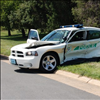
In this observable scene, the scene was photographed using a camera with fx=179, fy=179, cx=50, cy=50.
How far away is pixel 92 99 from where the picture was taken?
14.0 ft

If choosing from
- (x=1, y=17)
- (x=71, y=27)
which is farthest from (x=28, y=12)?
(x=71, y=27)

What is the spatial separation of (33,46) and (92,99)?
137 inches

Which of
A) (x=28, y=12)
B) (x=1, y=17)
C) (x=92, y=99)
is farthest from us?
(x=1, y=17)

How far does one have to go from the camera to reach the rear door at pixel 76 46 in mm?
7331

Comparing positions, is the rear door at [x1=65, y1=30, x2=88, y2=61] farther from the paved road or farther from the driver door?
the paved road

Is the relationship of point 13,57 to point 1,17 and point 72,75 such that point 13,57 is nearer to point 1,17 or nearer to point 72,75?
point 72,75

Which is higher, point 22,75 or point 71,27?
point 71,27

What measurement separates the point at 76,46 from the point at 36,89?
3.12 metres

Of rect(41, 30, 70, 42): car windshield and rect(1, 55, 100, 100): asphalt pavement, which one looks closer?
rect(1, 55, 100, 100): asphalt pavement

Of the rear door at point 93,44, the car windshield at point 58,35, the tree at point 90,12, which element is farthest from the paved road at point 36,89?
the tree at point 90,12

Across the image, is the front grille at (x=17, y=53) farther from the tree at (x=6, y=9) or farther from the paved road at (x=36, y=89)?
the tree at (x=6, y=9)

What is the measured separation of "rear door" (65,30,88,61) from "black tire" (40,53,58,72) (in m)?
0.64

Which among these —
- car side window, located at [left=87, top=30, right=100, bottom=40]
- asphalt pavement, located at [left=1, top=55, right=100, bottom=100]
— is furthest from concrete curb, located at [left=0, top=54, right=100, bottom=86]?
car side window, located at [left=87, top=30, right=100, bottom=40]

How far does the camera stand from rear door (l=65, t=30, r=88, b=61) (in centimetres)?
733
